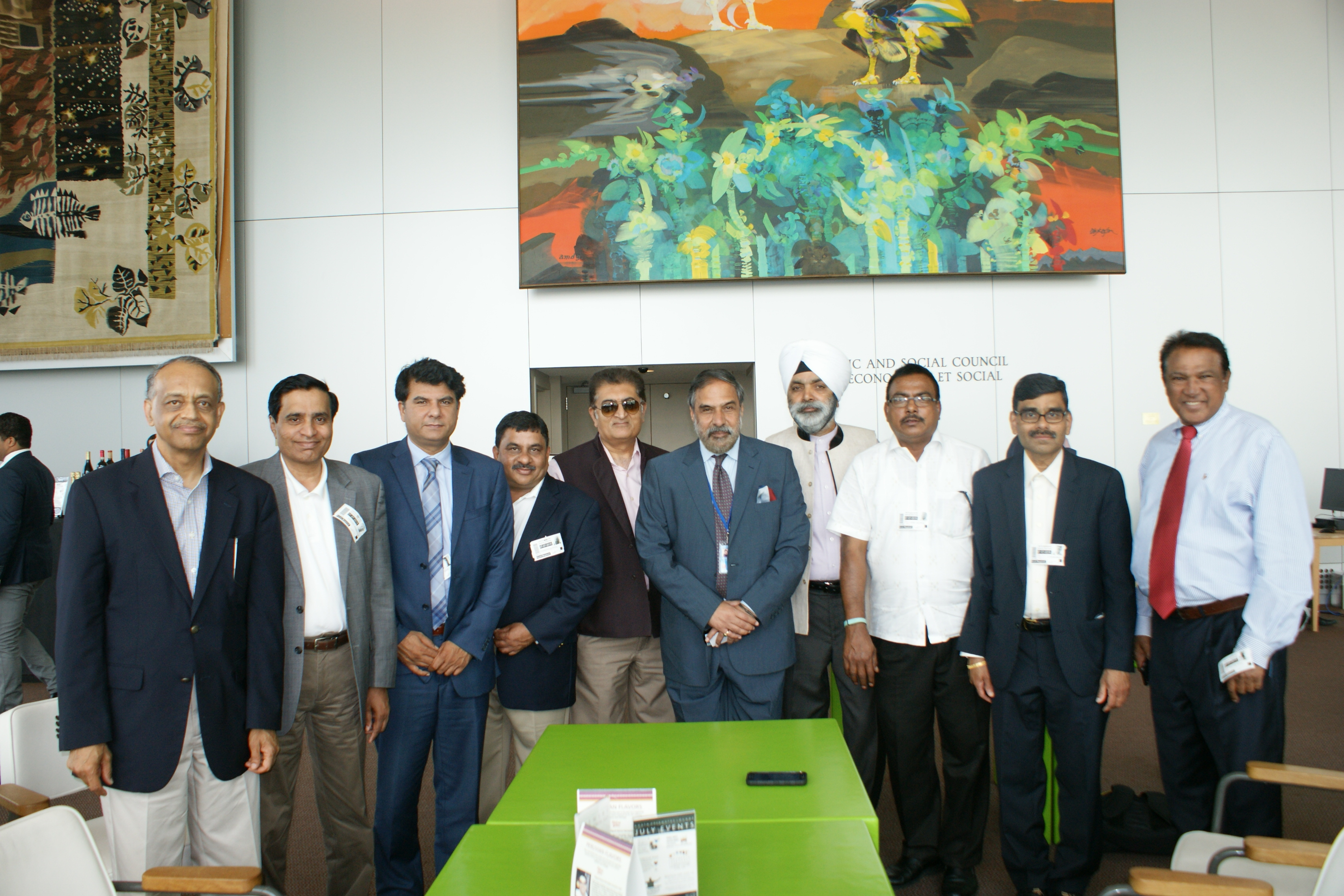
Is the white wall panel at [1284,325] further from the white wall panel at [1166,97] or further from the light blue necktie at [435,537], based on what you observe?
the light blue necktie at [435,537]

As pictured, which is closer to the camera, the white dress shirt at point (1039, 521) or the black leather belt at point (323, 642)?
the black leather belt at point (323, 642)

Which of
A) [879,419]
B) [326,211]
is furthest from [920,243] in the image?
[326,211]

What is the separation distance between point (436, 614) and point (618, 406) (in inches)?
43.6

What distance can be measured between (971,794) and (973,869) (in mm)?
332

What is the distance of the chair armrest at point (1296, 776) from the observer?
6.23 feet

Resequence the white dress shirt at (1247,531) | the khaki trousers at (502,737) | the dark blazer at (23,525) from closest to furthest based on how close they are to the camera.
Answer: the white dress shirt at (1247,531) < the khaki trousers at (502,737) < the dark blazer at (23,525)

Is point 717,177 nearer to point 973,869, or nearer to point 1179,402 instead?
point 1179,402

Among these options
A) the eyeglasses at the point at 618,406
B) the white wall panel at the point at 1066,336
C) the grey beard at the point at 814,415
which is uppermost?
the white wall panel at the point at 1066,336

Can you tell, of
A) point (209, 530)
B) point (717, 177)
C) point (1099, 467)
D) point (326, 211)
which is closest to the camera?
point (209, 530)

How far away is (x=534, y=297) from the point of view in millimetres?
6336

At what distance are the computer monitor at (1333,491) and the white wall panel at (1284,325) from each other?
0.15 m

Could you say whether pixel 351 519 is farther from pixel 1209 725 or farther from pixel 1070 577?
pixel 1209 725

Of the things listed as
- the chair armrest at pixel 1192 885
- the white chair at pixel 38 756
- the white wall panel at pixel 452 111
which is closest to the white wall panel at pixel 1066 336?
the white wall panel at pixel 452 111

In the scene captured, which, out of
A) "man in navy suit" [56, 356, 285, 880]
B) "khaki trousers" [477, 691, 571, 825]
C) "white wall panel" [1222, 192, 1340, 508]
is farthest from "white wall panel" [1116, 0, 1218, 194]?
"man in navy suit" [56, 356, 285, 880]
